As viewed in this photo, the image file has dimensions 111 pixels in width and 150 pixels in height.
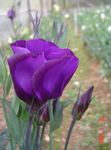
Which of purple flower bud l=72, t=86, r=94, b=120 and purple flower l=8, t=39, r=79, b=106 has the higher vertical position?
purple flower l=8, t=39, r=79, b=106

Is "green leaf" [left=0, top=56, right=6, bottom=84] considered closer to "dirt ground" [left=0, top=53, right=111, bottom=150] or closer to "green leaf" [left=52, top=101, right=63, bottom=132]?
"green leaf" [left=52, top=101, right=63, bottom=132]

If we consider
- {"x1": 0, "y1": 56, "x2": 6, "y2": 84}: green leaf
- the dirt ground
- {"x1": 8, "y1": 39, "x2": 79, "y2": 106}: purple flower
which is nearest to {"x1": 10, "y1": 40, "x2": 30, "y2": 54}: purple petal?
{"x1": 8, "y1": 39, "x2": 79, "y2": 106}: purple flower

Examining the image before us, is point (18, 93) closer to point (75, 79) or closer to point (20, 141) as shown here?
point (20, 141)

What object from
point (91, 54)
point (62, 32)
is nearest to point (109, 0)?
point (91, 54)

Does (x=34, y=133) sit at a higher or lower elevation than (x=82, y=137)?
higher

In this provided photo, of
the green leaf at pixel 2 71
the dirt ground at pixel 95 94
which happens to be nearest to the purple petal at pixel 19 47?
the green leaf at pixel 2 71

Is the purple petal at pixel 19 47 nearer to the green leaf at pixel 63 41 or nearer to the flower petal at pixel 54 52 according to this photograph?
the flower petal at pixel 54 52

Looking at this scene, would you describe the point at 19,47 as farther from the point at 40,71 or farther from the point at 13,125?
the point at 13,125
